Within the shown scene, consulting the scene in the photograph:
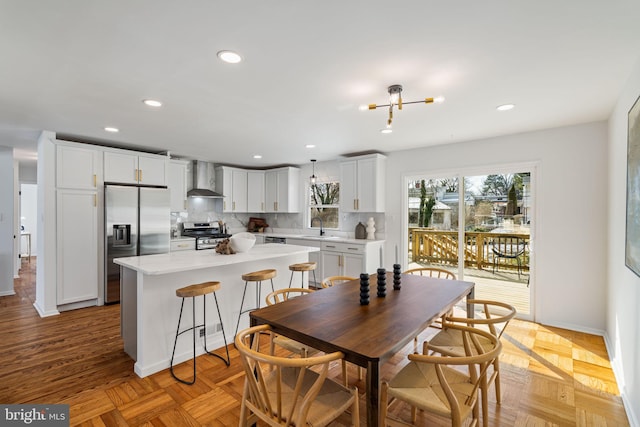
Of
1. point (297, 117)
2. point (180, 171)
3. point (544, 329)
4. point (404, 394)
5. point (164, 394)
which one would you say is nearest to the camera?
point (404, 394)

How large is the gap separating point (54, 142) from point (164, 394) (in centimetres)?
348

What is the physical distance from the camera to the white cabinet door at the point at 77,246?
156 inches

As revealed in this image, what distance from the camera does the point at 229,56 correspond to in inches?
77.8

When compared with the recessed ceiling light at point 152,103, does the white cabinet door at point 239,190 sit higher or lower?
lower

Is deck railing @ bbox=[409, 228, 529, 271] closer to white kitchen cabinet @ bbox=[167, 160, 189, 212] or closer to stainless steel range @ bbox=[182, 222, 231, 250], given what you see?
stainless steel range @ bbox=[182, 222, 231, 250]

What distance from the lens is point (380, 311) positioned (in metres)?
1.90

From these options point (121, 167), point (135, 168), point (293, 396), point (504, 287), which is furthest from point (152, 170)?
point (504, 287)

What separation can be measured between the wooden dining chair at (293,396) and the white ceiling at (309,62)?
162cm

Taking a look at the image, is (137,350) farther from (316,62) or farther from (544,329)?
(544,329)

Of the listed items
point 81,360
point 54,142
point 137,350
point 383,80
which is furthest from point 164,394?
point 54,142

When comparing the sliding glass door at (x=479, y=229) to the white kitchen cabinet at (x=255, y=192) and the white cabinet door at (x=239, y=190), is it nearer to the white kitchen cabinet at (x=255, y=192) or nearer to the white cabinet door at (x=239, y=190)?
the white kitchen cabinet at (x=255, y=192)

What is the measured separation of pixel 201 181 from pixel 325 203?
239 centimetres

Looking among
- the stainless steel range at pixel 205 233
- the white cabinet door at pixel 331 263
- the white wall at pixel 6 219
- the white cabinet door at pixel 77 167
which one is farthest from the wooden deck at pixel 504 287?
the white wall at pixel 6 219

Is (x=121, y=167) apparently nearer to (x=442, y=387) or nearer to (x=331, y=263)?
(x=331, y=263)
